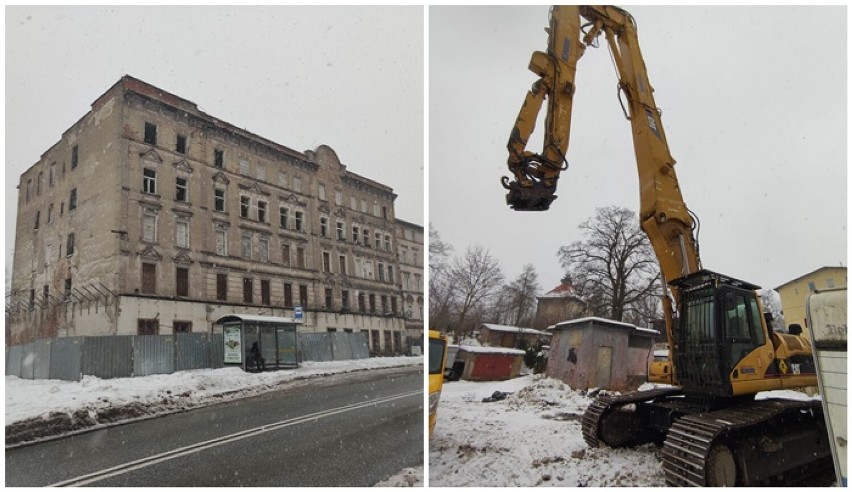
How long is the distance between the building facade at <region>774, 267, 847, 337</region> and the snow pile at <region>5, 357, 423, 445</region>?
151 inches

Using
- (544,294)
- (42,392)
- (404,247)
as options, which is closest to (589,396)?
(404,247)

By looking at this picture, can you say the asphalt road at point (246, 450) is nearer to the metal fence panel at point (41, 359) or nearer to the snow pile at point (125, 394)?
the snow pile at point (125, 394)

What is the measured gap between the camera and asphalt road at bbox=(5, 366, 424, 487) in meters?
4.17

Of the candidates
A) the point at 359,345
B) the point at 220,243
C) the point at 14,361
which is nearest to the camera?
the point at 14,361

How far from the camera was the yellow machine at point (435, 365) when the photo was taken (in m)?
4.82

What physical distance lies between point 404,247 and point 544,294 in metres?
15.3

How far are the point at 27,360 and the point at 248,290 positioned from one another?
6201 millimetres

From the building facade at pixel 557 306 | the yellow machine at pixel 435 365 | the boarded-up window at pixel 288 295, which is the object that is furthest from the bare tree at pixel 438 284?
the building facade at pixel 557 306

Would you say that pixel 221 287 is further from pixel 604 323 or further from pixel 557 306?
pixel 557 306

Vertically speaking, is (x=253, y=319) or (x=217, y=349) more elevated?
(x=253, y=319)

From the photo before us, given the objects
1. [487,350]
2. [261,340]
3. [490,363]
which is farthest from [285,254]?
[490,363]

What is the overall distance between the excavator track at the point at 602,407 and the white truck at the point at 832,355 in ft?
8.15

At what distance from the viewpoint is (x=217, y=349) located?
454 inches

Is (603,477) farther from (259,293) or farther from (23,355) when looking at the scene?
(259,293)
